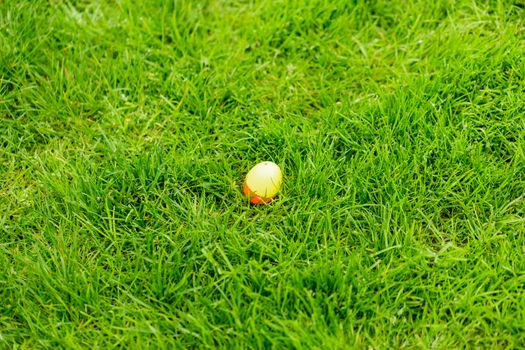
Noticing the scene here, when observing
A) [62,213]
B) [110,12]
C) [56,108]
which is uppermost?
[110,12]

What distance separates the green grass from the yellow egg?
0.06 metres

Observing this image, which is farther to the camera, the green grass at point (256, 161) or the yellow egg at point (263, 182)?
the yellow egg at point (263, 182)

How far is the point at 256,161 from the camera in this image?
2.94 metres

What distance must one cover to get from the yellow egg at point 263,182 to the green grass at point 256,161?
61 millimetres

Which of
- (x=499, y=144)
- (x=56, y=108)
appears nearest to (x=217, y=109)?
(x=56, y=108)

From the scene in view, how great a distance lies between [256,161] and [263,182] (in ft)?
0.84

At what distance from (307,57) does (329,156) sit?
0.78 metres

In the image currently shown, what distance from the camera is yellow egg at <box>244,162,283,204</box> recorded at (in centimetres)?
271

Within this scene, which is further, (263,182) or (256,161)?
(256,161)

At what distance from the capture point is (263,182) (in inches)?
106

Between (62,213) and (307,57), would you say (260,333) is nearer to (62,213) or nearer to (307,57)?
(62,213)

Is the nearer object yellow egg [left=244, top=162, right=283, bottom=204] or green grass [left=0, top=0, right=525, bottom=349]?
green grass [left=0, top=0, right=525, bottom=349]

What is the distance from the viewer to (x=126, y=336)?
2.39 meters

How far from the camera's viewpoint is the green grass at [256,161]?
7.98ft
